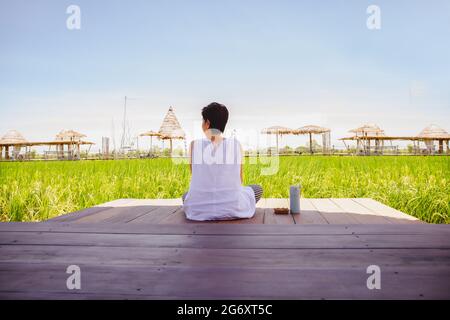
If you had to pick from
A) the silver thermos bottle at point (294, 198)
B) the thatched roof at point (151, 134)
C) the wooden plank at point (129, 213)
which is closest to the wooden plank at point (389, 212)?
the silver thermos bottle at point (294, 198)

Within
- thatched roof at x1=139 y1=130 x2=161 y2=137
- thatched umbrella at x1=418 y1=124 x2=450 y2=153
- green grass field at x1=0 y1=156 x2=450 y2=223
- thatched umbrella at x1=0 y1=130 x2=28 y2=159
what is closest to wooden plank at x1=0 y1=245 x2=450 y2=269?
green grass field at x1=0 y1=156 x2=450 y2=223

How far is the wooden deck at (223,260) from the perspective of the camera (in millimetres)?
1211

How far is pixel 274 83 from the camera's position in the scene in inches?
231

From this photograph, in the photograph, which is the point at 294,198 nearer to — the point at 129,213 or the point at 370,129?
the point at 129,213

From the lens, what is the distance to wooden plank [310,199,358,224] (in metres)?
2.78

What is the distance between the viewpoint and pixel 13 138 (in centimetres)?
2702

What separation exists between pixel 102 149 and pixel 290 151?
13.1 meters

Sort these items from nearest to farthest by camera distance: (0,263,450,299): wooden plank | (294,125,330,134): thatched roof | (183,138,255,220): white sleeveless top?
1. (0,263,450,299): wooden plank
2. (183,138,255,220): white sleeveless top
3. (294,125,330,134): thatched roof

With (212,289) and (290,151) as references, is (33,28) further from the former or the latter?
(290,151)

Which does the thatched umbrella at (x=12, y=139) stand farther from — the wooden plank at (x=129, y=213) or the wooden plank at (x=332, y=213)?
the wooden plank at (x=332, y=213)

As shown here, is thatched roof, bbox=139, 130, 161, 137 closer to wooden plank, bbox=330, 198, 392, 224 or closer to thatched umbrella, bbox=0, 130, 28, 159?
thatched umbrella, bbox=0, 130, 28, 159

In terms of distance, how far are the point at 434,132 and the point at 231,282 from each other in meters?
31.9

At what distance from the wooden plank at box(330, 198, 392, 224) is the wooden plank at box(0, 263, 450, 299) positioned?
1385mm
